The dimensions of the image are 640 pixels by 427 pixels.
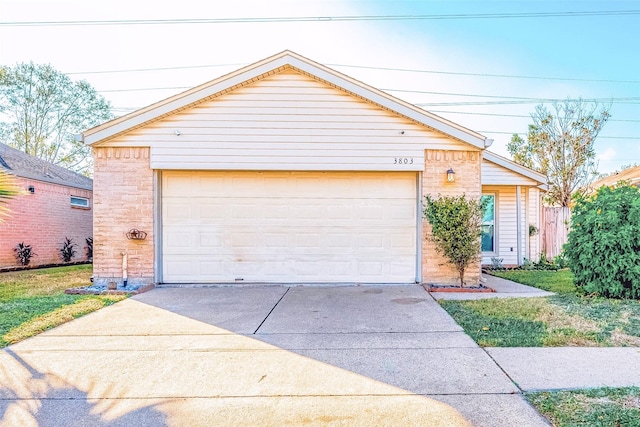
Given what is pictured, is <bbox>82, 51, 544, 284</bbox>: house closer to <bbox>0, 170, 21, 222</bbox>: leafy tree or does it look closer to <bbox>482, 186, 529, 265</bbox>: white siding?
<bbox>0, 170, 21, 222</bbox>: leafy tree

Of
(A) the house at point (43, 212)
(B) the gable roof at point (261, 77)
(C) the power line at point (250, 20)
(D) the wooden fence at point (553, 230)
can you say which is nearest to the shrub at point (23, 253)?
(A) the house at point (43, 212)

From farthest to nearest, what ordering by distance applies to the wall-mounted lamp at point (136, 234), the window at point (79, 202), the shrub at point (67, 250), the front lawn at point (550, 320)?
the window at point (79, 202), the shrub at point (67, 250), the wall-mounted lamp at point (136, 234), the front lawn at point (550, 320)

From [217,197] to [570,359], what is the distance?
645cm

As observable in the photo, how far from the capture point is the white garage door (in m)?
7.80

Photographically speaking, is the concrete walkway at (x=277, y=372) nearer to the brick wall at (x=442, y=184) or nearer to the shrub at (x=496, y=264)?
the brick wall at (x=442, y=184)

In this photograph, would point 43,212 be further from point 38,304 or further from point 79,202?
point 38,304

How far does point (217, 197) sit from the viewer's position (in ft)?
25.7

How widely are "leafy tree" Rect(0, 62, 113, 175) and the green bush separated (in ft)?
78.2

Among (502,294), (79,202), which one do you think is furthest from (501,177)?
(79,202)

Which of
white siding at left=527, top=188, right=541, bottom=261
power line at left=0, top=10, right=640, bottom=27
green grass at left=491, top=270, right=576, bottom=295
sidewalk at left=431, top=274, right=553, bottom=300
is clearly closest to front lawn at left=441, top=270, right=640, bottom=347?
sidewalk at left=431, top=274, right=553, bottom=300

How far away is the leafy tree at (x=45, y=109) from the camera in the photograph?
68.7 ft

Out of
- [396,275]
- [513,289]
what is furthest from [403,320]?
[513,289]

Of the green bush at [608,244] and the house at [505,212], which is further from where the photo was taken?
the house at [505,212]

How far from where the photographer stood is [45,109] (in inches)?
858
